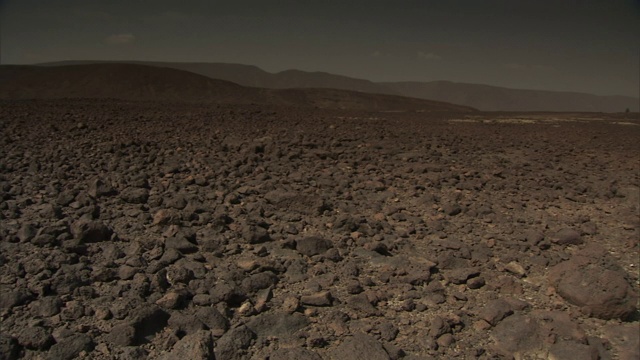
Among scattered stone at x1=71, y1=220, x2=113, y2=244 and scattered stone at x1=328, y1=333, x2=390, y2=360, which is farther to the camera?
scattered stone at x1=71, y1=220, x2=113, y2=244

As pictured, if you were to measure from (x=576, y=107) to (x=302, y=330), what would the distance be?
458ft

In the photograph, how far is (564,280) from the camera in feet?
9.48

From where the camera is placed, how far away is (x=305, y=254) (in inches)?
130

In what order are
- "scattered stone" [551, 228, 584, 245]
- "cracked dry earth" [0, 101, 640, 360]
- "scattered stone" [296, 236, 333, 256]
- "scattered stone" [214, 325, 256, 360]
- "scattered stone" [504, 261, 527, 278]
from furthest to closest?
"scattered stone" [551, 228, 584, 245] → "scattered stone" [296, 236, 333, 256] → "scattered stone" [504, 261, 527, 278] → "cracked dry earth" [0, 101, 640, 360] → "scattered stone" [214, 325, 256, 360]

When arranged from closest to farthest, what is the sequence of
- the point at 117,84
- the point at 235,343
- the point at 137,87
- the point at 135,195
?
the point at 235,343
the point at 135,195
the point at 137,87
the point at 117,84

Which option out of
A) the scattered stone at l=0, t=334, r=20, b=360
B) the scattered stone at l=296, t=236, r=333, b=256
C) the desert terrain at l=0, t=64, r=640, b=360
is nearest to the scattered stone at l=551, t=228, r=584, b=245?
the desert terrain at l=0, t=64, r=640, b=360

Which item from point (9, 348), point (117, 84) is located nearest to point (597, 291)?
point (9, 348)

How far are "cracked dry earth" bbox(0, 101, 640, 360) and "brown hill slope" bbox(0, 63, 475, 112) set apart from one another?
21312mm

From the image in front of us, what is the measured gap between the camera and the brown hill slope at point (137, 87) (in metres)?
27.5

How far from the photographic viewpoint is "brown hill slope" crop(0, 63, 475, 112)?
27516mm

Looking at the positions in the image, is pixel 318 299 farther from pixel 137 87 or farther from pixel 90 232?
pixel 137 87

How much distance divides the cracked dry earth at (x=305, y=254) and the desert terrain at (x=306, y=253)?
0.01 metres

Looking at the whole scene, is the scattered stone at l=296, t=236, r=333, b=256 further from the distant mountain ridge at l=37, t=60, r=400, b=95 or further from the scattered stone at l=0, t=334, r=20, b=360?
the distant mountain ridge at l=37, t=60, r=400, b=95

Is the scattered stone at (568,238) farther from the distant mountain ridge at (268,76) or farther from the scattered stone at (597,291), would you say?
the distant mountain ridge at (268,76)
